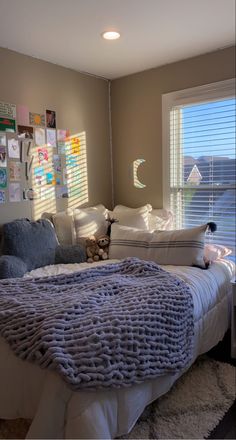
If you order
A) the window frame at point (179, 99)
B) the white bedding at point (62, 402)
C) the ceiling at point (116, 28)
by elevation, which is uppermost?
the ceiling at point (116, 28)

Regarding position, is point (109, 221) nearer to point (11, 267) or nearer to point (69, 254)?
point (69, 254)

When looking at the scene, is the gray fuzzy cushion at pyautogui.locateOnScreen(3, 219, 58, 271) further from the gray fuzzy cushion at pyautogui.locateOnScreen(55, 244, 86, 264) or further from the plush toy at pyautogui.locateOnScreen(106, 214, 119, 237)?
the plush toy at pyautogui.locateOnScreen(106, 214, 119, 237)

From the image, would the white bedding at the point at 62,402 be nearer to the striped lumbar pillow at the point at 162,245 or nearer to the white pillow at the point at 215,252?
the striped lumbar pillow at the point at 162,245

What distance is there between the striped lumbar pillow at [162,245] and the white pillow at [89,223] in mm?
183

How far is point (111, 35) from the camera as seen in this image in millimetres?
2482

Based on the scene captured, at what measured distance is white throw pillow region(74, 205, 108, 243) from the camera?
2955 millimetres

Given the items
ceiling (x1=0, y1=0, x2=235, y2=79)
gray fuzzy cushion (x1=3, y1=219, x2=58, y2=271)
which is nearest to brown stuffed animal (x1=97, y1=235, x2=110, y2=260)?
gray fuzzy cushion (x1=3, y1=219, x2=58, y2=271)

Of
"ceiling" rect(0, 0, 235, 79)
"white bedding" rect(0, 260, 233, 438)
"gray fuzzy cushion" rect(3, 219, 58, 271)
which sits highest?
"ceiling" rect(0, 0, 235, 79)

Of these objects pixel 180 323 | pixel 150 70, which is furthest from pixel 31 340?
pixel 150 70

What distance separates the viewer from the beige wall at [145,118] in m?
2.98

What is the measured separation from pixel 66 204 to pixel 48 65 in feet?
4.02

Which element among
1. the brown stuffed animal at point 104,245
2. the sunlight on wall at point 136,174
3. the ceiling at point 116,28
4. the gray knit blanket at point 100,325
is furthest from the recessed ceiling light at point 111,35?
the gray knit blanket at point 100,325

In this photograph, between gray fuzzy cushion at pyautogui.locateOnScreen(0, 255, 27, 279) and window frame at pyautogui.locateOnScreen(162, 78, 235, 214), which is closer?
gray fuzzy cushion at pyautogui.locateOnScreen(0, 255, 27, 279)

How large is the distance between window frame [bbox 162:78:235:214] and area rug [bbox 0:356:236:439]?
161 cm
